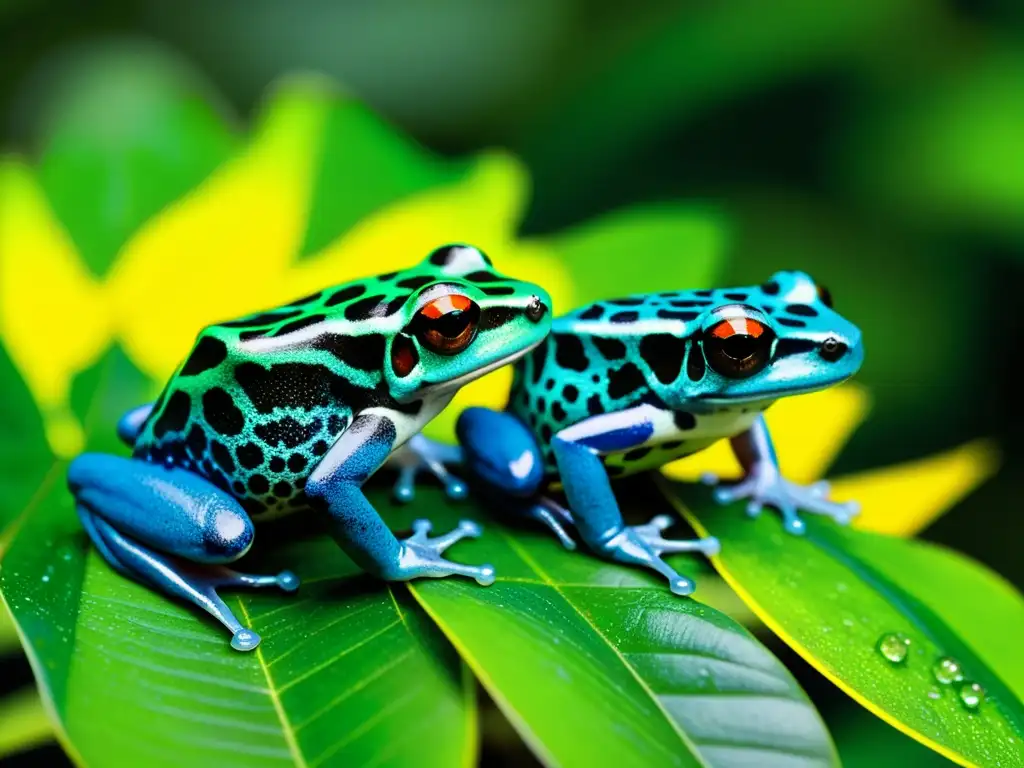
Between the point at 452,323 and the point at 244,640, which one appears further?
the point at 452,323

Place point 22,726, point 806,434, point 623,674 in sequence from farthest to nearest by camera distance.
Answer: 1. point 806,434
2. point 22,726
3. point 623,674

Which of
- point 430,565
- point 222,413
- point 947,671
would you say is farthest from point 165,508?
point 947,671

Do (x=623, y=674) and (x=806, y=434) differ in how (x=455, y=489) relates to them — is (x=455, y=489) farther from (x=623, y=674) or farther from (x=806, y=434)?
(x=806, y=434)

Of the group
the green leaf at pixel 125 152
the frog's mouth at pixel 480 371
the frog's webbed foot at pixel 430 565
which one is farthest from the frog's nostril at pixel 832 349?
the green leaf at pixel 125 152

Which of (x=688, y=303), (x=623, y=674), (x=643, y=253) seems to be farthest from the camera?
(x=643, y=253)

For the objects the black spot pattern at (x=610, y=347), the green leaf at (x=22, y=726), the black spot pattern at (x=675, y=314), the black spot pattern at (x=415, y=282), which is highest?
the black spot pattern at (x=415, y=282)

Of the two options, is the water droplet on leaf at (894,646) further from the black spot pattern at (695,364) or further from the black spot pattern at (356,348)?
the black spot pattern at (356,348)

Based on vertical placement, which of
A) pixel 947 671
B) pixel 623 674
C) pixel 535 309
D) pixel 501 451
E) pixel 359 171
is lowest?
pixel 947 671

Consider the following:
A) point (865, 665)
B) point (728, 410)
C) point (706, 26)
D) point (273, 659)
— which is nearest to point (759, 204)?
point (706, 26)

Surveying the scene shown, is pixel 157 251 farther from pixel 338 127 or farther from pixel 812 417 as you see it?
pixel 812 417
